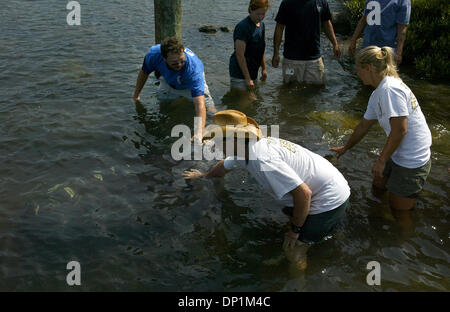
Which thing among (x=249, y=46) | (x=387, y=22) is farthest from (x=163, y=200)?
(x=387, y=22)

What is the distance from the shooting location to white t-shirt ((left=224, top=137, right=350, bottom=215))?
3646 millimetres

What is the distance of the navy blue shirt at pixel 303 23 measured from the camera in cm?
769

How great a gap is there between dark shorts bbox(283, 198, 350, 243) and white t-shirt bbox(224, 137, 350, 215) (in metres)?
0.07

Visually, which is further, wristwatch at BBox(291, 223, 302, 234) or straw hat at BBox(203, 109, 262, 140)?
wristwatch at BBox(291, 223, 302, 234)

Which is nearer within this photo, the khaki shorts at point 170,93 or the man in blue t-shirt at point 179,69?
the man in blue t-shirt at point 179,69

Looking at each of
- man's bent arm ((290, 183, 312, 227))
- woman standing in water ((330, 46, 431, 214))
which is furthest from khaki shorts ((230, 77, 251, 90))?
man's bent arm ((290, 183, 312, 227))

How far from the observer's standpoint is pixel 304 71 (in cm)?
855

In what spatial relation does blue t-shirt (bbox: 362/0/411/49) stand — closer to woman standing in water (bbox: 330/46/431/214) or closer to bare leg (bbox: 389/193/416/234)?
woman standing in water (bbox: 330/46/431/214)

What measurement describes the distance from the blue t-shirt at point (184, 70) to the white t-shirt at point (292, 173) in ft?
9.21

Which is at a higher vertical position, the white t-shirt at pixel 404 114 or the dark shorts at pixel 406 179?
the white t-shirt at pixel 404 114

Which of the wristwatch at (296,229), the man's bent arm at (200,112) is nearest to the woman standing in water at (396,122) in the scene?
the wristwatch at (296,229)

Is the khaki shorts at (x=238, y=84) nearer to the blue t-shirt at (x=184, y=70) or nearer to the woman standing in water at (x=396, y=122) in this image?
the blue t-shirt at (x=184, y=70)

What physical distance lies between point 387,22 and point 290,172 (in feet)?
18.0

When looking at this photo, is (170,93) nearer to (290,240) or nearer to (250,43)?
(250,43)
